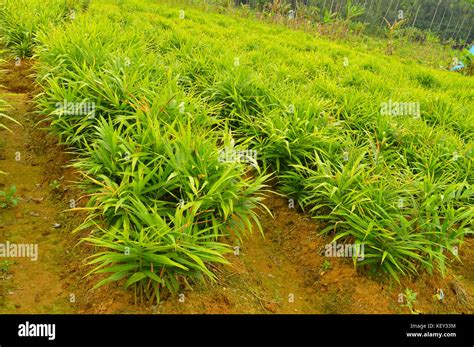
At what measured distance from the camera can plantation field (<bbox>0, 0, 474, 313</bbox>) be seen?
8.19 feet

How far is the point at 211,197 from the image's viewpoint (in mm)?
2668

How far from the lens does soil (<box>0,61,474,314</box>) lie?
2.47 metres

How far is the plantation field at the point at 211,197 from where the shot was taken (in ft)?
8.19

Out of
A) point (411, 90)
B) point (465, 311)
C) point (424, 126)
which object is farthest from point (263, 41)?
point (465, 311)

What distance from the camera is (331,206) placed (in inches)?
134

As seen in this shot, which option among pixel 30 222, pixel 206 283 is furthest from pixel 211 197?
pixel 30 222

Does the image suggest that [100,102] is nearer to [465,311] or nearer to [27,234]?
[27,234]

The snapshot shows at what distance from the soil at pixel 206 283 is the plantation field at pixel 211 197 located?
0.04ft

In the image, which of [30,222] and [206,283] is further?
[30,222]

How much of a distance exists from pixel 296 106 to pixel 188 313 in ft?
8.67

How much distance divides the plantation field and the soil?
0.01 m

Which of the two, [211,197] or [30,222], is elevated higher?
[211,197]

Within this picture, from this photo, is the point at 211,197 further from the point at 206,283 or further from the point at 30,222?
the point at 30,222

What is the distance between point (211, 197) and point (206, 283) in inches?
21.0
